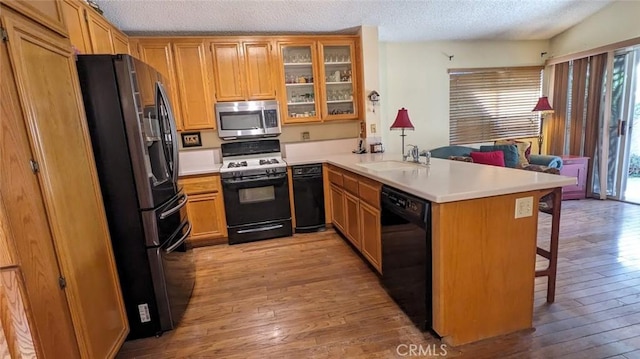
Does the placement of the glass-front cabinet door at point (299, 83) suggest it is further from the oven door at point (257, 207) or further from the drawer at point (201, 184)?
the drawer at point (201, 184)

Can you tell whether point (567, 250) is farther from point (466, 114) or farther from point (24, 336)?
point (24, 336)

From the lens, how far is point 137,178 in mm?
1812

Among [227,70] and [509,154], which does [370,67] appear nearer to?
[227,70]

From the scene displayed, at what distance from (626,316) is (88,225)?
10.5 ft

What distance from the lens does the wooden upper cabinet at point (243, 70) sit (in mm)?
3646

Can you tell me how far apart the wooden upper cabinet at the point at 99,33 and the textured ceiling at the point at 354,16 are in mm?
263

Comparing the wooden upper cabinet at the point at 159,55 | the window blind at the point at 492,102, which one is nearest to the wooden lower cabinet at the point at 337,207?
the wooden upper cabinet at the point at 159,55

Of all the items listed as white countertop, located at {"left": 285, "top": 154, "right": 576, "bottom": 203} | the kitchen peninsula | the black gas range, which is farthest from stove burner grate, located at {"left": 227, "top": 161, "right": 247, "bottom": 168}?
the kitchen peninsula

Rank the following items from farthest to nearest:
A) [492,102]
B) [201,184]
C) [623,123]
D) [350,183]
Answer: [492,102]
[623,123]
[201,184]
[350,183]

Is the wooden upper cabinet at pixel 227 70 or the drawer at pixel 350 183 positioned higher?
the wooden upper cabinet at pixel 227 70

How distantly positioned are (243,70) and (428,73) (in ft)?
9.16

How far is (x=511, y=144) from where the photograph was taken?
440cm

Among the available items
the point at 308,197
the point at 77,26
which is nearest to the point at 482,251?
the point at 308,197

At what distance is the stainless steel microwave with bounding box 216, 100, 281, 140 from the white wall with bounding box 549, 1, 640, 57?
4608mm
